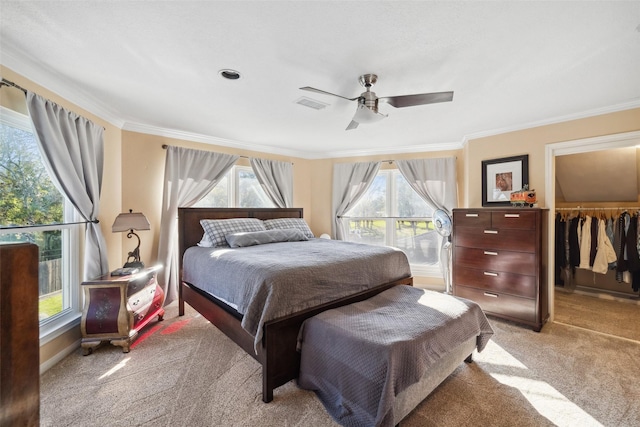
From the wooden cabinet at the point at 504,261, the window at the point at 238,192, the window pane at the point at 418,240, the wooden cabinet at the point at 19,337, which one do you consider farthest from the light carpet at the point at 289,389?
the window at the point at 238,192

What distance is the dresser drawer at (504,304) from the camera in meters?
2.88

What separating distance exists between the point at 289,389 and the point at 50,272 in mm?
2266

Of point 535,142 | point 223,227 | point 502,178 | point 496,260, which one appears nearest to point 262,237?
point 223,227

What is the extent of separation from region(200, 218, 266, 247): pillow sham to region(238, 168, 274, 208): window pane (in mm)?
787

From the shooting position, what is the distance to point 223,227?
333 cm

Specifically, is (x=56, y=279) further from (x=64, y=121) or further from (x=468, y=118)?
(x=468, y=118)

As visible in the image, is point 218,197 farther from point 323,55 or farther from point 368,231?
point 323,55

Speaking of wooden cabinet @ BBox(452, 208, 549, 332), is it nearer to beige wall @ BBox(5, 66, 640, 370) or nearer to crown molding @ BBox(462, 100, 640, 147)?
beige wall @ BBox(5, 66, 640, 370)

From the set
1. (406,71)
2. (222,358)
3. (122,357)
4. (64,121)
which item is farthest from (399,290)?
(64,121)

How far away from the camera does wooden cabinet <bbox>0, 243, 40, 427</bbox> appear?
0.40m

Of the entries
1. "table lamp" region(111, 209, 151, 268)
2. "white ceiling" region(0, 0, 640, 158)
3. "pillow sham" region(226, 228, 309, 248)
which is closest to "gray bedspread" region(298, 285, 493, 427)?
"pillow sham" region(226, 228, 309, 248)

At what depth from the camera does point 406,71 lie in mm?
2066

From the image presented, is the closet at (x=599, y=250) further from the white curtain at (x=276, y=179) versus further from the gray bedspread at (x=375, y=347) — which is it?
the white curtain at (x=276, y=179)

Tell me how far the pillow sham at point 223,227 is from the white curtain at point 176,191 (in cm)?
52
